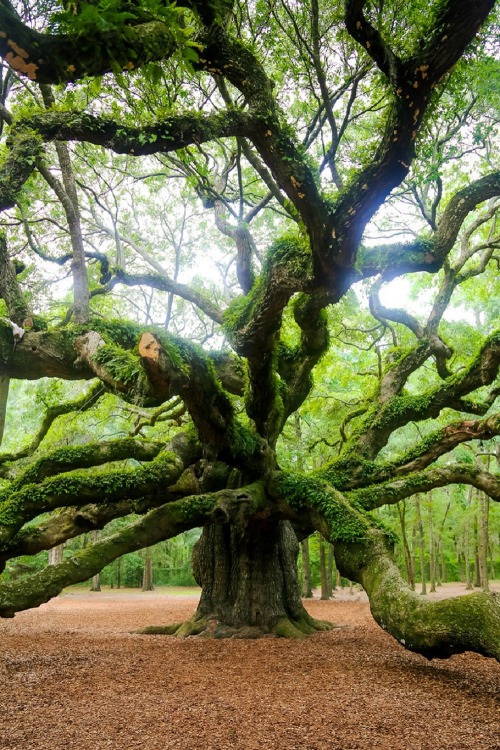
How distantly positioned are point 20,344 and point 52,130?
315cm

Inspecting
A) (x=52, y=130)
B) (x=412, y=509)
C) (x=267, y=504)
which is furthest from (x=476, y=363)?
(x=412, y=509)

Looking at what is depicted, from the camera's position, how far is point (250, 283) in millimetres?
9234

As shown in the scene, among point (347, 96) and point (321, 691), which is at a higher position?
point (347, 96)

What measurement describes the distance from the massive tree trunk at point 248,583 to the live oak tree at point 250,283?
0.04m

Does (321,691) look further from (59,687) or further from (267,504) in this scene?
(267,504)

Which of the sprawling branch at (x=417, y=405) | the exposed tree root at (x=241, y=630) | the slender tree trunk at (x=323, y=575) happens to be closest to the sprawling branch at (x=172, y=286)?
the sprawling branch at (x=417, y=405)

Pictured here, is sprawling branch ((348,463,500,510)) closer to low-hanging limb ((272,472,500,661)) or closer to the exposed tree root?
low-hanging limb ((272,472,500,661))

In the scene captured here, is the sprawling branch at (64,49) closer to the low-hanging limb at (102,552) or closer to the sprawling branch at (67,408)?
the low-hanging limb at (102,552)

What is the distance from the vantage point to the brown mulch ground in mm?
3539

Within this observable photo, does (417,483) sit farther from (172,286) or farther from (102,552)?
(172,286)

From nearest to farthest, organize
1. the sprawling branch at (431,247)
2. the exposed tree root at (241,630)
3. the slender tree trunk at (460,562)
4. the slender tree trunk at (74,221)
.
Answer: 1. the sprawling branch at (431,247)
2. the slender tree trunk at (74,221)
3. the exposed tree root at (241,630)
4. the slender tree trunk at (460,562)

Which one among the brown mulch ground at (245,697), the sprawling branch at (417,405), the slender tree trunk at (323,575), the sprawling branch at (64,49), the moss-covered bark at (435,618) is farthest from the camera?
the slender tree trunk at (323,575)

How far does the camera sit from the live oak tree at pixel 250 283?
4.39 m

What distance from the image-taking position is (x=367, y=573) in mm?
6426
